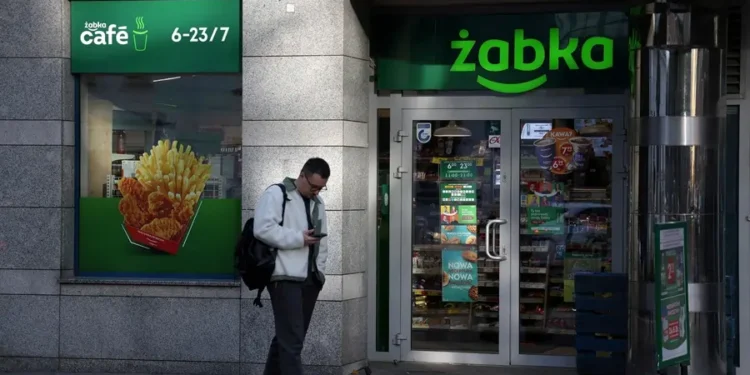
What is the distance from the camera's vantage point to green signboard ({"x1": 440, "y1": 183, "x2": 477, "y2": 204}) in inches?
404

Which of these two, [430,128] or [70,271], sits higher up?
[430,128]

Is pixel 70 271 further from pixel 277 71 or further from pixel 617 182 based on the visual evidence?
pixel 617 182

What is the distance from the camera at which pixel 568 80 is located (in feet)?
32.5

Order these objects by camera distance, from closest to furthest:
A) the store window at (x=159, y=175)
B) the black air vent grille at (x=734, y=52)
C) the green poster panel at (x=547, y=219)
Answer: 1. the black air vent grille at (x=734, y=52)
2. the store window at (x=159, y=175)
3. the green poster panel at (x=547, y=219)

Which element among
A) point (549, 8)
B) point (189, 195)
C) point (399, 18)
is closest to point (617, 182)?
point (549, 8)

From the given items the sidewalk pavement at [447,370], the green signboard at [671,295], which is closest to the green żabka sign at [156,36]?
the sidewalk pavement at [447,370]

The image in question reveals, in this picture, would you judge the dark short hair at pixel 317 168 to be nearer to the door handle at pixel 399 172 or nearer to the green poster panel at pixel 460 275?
the door handle at pixel 399 172

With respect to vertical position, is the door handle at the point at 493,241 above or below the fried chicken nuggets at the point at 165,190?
below

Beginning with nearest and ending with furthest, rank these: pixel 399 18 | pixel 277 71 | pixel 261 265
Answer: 1. pixel 261 265
2. pixel 277 71
3. pixel 399 18

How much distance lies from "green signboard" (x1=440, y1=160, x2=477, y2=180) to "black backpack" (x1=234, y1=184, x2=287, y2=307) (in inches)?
113

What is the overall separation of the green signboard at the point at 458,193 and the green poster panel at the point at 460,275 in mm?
464

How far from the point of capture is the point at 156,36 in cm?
989

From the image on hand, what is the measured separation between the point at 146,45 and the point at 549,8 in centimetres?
363

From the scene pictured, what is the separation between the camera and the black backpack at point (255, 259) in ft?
24.9
